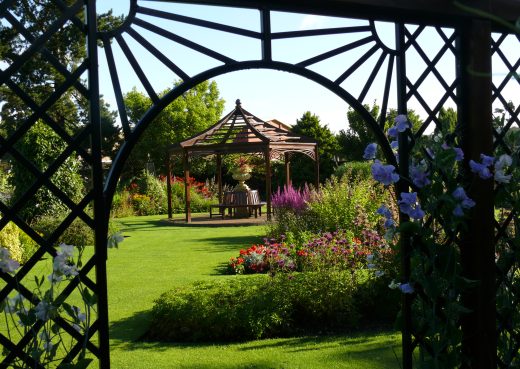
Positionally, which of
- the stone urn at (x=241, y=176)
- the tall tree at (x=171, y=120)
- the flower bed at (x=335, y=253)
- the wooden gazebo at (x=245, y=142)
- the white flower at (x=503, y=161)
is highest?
the tall tree at (x=171, y=120)

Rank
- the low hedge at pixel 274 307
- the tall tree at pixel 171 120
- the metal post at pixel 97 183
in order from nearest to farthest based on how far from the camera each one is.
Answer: the metal post at pixel 97 183
the low hedge at pixel 274 307
the tall tree at pixel 171 120

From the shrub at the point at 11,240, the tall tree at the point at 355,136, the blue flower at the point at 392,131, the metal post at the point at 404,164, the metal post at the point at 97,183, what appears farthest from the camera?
the tall tree at the point at 355,136

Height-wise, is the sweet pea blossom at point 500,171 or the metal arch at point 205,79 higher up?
the metal arch at point 205,79

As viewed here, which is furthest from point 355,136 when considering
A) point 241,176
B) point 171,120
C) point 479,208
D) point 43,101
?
point 479,208

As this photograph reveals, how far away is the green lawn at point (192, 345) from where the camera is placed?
4027 mm

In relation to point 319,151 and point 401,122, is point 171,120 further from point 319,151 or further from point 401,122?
point 401,122

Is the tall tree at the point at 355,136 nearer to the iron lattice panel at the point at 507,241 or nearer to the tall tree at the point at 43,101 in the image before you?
the tall tree at the point at 43,101

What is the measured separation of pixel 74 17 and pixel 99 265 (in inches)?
38.8

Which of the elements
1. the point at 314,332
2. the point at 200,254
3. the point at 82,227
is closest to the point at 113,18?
the point at 82,227

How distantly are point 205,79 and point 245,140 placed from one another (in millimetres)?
13104

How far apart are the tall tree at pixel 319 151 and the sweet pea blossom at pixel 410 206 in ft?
64.0

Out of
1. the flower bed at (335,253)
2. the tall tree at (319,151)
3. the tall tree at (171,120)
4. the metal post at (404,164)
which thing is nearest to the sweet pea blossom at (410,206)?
the metal post at (404,164)

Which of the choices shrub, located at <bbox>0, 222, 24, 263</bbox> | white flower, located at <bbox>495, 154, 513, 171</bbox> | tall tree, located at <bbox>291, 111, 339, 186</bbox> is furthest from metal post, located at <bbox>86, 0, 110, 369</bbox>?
tall tree, located at <bbox>291, 111, 339, 186</bbox>

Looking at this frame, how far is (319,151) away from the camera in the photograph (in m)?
23.6
